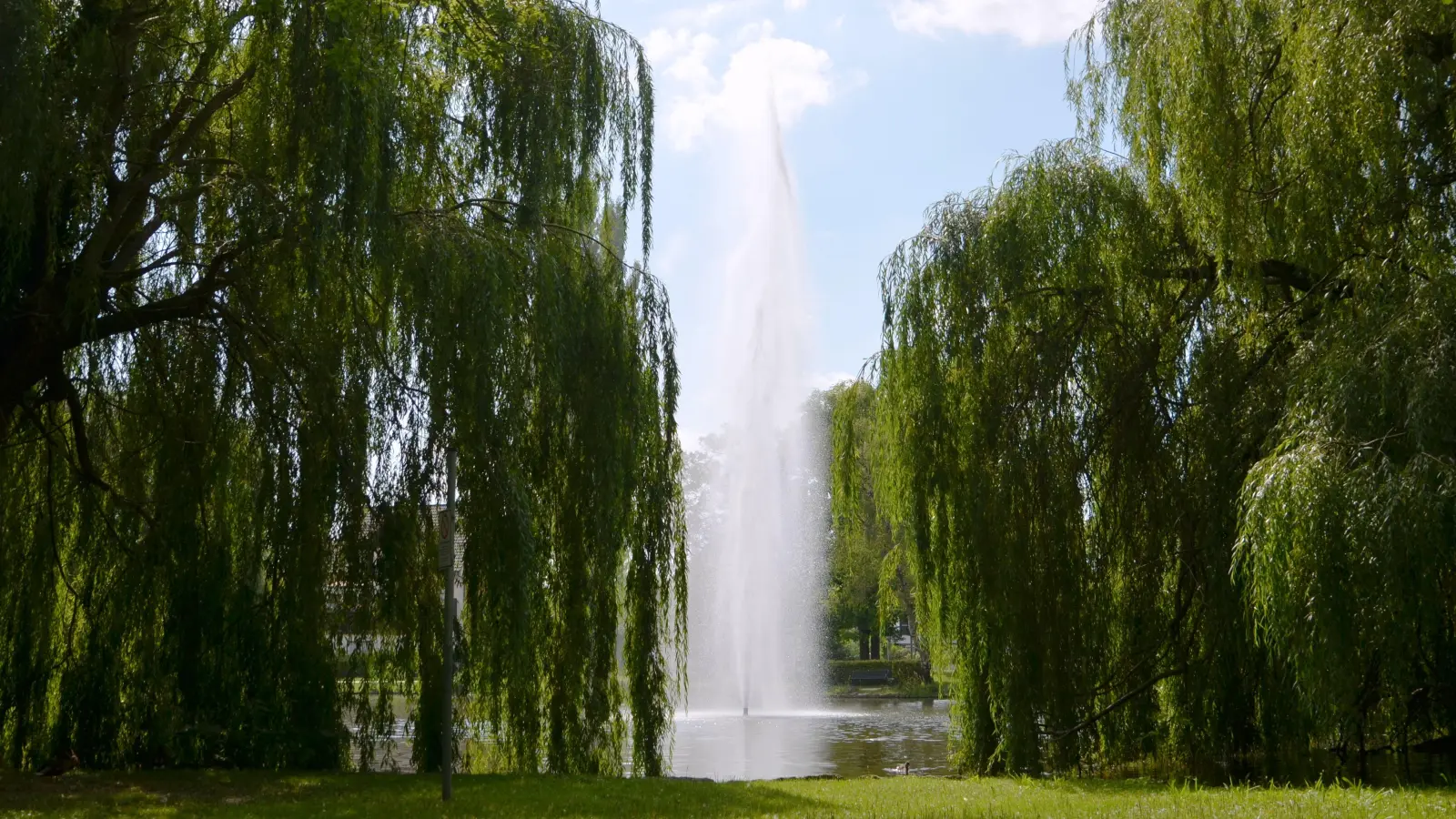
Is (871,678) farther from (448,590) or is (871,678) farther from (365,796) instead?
(448,590)

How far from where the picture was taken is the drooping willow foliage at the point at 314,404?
9.70 metres

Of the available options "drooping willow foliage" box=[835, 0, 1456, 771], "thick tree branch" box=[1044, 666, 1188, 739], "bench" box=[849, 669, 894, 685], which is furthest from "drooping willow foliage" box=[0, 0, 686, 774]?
"bench" box=[849, 669, 894, 685]

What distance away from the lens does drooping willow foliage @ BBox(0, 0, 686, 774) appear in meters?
9.70

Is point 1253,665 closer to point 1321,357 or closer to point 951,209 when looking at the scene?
point 1321,357

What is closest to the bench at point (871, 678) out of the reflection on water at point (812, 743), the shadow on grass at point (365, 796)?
the reflection on water at point (812, 743)

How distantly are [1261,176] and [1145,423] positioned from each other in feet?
8.28

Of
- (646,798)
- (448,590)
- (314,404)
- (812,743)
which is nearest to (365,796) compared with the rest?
(448,590)

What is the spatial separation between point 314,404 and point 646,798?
3.85 metres

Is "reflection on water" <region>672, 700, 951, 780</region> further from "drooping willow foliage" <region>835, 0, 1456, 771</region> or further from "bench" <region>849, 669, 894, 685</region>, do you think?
"bench" <region>849, 669, 894, 685</region>

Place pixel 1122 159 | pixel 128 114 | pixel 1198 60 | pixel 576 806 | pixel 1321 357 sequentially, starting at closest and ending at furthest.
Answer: pixel 576 806
pixel 1321 357
pixel 128 114
pixel 1198 60
pixel 1122 159

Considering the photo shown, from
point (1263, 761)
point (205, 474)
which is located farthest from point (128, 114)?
point (1263, 761)

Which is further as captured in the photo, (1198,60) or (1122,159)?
(1122,159)

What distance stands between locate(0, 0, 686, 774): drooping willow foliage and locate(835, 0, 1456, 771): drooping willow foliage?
3109 mm

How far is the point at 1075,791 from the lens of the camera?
365 inches
